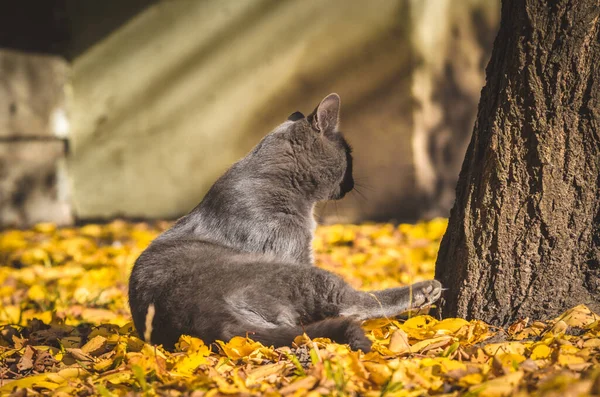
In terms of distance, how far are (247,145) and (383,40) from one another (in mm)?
1687

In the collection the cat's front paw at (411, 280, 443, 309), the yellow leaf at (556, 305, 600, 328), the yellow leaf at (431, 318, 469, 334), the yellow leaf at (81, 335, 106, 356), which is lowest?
the yellow leaf at (81, 335, 106, 356)

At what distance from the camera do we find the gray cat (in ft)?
8.67

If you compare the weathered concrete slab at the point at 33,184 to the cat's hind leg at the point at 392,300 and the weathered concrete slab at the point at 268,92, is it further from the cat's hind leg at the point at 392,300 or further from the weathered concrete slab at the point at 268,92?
the cat's hind leg at the point at 392,300

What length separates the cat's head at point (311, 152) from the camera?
11.3ft

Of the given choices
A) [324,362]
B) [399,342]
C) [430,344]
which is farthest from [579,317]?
[324,362]

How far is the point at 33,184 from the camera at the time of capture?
6.86 meters

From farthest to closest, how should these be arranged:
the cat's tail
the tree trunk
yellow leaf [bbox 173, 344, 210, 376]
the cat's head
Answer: the cat's head < the tree trunk < the cat's tail < yellow leaf [bbox 173, 344, 210, 376]

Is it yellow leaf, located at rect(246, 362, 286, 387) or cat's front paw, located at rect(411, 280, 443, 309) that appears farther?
cat's front paw, located at rect(411, 280, 443, 309)

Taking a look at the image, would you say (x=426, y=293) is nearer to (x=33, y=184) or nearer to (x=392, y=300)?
(x=392, y=300)

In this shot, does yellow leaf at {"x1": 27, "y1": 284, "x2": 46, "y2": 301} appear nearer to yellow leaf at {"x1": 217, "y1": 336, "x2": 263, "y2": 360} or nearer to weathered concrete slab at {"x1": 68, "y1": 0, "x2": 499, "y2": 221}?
yellow leaf at {"x1": 217, "y1": 336, "x2": 263, "y2": 360}

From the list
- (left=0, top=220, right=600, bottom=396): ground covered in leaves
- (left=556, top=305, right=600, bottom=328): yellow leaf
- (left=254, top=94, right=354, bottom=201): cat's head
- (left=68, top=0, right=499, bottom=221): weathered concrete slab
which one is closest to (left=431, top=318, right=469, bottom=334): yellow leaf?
(left=0, top=220, right=600, bottom=396): ground covered in leaves

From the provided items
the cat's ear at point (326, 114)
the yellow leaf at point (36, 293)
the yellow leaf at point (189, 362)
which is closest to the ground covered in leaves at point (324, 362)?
the yellow leaf at point (189, 362)

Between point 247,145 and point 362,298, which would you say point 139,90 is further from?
point 362,298

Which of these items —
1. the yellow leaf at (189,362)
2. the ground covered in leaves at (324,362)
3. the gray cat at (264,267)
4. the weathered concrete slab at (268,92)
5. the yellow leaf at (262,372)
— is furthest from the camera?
the weathered concrete slab at (268,92)
